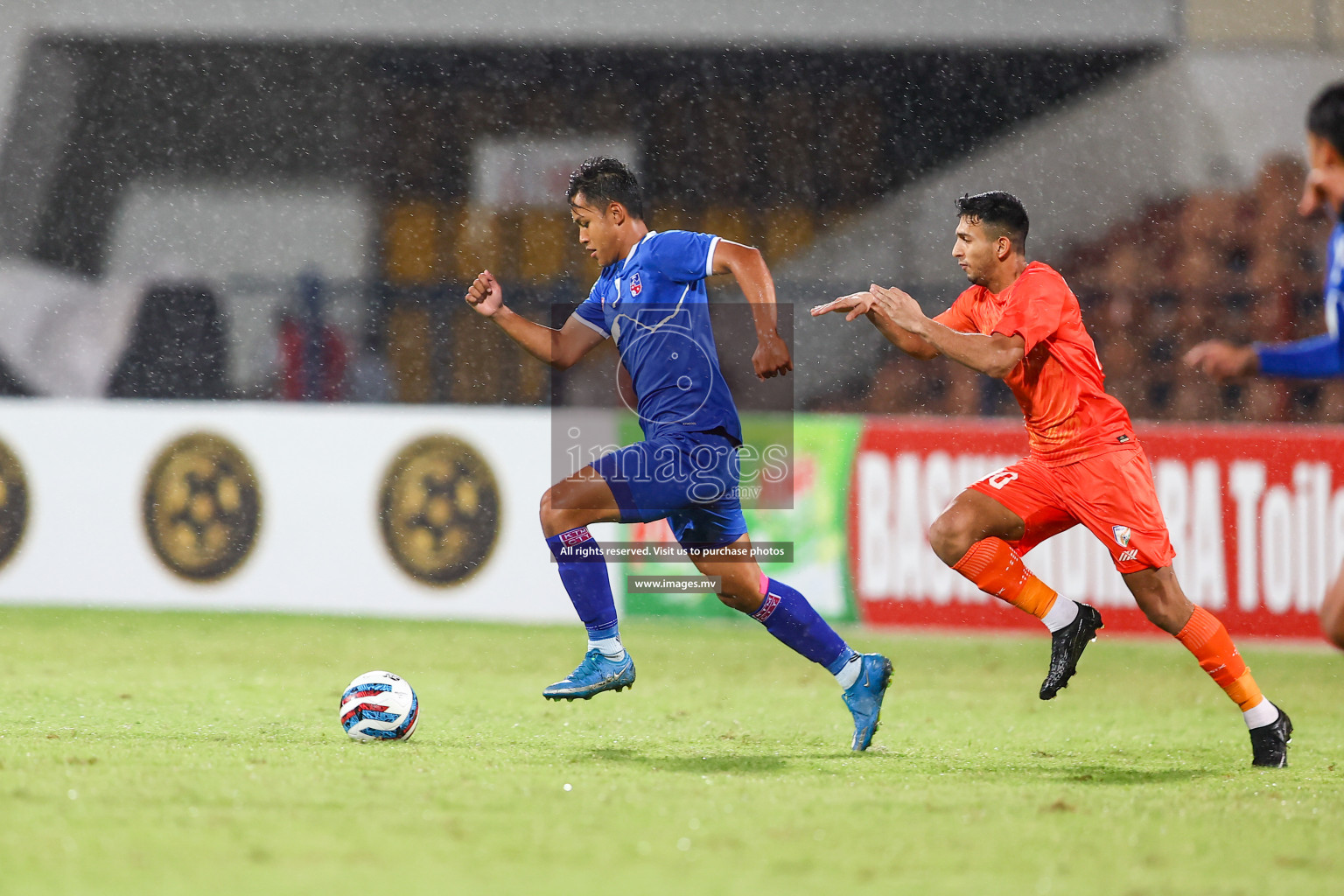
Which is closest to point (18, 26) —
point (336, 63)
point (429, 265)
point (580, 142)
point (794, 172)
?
point (336, 63)

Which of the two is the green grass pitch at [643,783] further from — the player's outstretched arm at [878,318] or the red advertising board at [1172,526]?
the player's outstretched arm at [878,318]

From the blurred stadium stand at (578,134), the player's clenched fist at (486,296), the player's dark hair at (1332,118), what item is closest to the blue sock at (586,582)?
the player's clenched fist at (486,296)

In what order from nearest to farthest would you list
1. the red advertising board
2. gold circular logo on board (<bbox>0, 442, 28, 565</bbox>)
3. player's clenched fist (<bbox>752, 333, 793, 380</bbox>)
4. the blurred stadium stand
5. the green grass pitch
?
the green grass pitch < player's clenched fist (<bbox>752, 333, 793, 380</bbox>) < the red advertising board < gold circular logo on board (<bbox>0, 442, 28, 565</bbox>) < the blurred stadium stand

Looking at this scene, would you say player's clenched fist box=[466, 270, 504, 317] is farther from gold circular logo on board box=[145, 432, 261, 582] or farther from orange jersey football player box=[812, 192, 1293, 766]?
gold circular logo on board box=[145, 432, 261, 582]

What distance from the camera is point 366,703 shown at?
486cm

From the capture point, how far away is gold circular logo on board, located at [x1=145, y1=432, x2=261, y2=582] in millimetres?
9094

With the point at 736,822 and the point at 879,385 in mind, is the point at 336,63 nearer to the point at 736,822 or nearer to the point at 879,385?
the point at 879,385

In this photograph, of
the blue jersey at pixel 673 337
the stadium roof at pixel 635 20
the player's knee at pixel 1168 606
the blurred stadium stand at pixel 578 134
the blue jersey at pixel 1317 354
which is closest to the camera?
the blue jersey at pixel 1317 354

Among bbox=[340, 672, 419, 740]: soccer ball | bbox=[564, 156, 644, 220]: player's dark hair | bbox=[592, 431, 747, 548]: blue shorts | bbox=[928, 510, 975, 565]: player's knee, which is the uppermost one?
bbox=[564, 156, 644, 220]: player's dark hair

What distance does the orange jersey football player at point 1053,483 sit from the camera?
16.5ft

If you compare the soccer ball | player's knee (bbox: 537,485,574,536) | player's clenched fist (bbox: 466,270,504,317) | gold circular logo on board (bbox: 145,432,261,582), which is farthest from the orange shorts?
gold circular logo on board (bbox: 145,432,261,582)

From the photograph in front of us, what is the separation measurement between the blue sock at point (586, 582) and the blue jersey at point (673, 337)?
1.46 ft

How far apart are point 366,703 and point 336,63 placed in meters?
11.6

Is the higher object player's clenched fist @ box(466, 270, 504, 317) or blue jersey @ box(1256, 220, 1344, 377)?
player's clenched fist @ box(466, 270, 504, 317)
